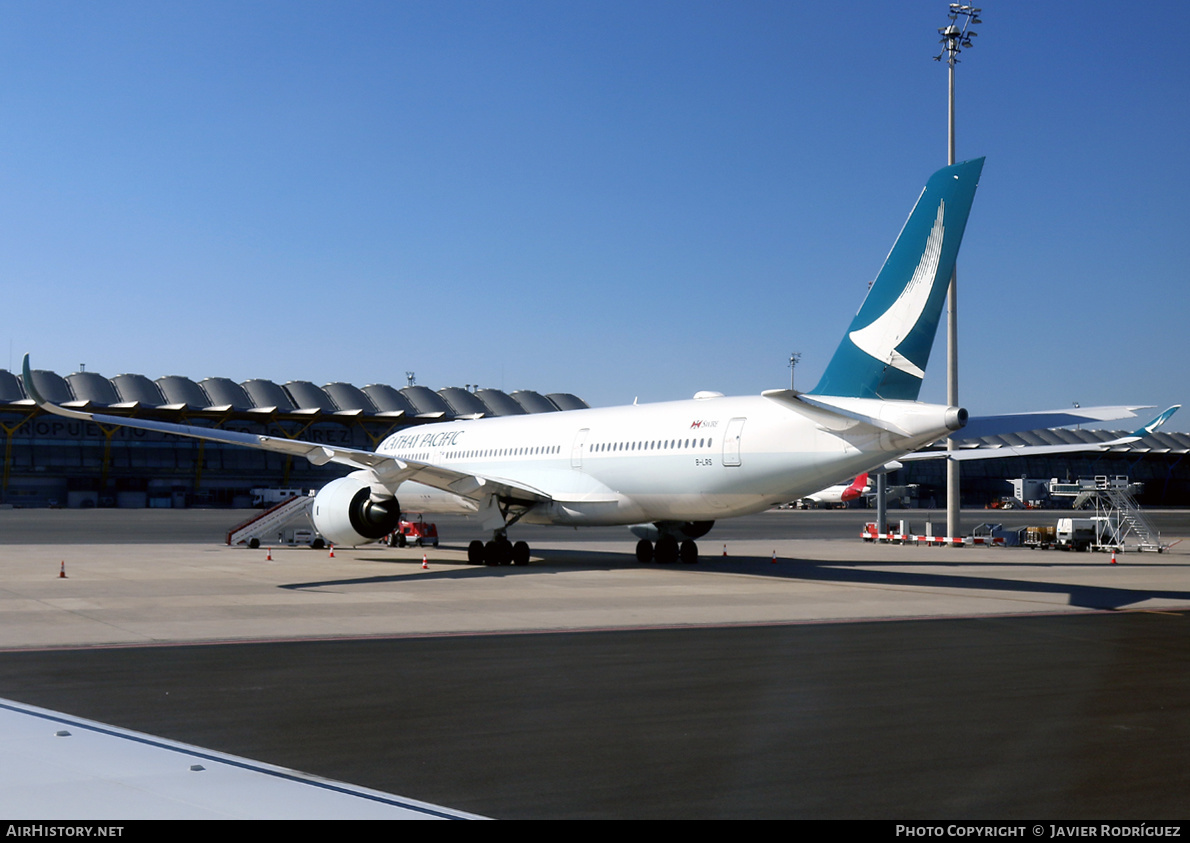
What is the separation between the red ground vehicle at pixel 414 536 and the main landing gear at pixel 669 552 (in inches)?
386

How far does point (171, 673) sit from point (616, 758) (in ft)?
17.0

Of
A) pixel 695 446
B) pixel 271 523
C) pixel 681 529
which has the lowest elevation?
pixel 271 523

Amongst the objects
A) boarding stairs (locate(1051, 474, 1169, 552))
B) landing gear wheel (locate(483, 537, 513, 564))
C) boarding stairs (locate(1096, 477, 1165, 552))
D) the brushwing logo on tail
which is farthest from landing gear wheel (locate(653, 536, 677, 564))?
boarding stairs (locate(1096, 477, 1165, 552))

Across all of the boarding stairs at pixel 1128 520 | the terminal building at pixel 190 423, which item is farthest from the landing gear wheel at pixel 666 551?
the terminal building at pixel 190 423

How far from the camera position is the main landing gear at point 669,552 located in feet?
87.6

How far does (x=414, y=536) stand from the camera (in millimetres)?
35000

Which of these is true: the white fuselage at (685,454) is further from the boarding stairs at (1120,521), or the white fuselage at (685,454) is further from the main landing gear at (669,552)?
the boarding stairs at (1120,521)

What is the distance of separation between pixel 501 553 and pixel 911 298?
11.1 meters

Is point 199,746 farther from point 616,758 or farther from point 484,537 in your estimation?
point 484,537

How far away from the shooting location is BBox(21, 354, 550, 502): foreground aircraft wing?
22203 mm

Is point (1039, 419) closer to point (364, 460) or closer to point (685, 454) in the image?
point (685, 454)

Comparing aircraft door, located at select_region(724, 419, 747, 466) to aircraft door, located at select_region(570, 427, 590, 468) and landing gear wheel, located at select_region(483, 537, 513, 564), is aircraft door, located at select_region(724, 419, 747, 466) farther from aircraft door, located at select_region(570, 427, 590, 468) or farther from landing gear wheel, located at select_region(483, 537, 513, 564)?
landing gear wheel, located at select_region(483, 537, 513, 564)

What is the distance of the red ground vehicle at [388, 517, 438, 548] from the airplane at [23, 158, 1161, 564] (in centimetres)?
395

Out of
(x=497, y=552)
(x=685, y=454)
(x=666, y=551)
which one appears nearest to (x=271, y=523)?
(x=497, y=552)
